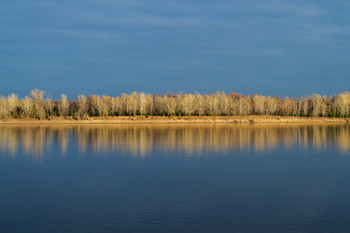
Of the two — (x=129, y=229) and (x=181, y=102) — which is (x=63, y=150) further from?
(x=181, y=102)

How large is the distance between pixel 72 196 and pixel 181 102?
10528 cm

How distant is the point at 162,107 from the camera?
122m

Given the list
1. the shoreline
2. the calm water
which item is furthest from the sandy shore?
A: the calm water

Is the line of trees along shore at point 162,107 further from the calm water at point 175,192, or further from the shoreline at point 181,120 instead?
the calm water at point 175,192

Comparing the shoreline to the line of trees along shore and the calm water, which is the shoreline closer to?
the line of trees along shore

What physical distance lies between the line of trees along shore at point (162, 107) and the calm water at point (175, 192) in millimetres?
82662

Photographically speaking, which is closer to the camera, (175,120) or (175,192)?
(175,192)

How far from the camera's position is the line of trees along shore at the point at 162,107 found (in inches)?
4415

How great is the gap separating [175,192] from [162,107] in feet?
344

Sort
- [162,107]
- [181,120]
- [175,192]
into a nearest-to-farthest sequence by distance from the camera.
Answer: [175,192] → [181,120] → [162,107]

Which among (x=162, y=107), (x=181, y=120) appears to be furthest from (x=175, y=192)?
(x=162, y=107)

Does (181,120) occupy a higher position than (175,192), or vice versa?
(181,120)

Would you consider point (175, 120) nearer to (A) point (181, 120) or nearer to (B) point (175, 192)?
(A) point (181, 120)

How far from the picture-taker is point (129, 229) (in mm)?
12789
